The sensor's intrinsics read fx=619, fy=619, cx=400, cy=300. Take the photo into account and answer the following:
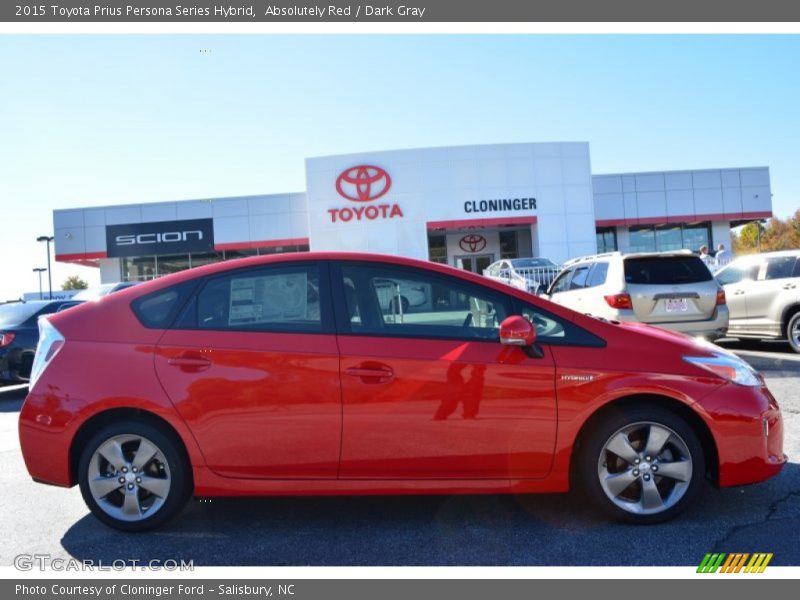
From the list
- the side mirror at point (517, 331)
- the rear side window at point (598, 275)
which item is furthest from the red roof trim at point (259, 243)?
the side mirror at point (517, 331)

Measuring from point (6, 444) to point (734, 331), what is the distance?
10337 mm

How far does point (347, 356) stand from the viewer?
3457mm

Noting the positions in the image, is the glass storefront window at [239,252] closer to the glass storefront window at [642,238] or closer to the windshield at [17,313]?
the glass storefront window at [642,238]

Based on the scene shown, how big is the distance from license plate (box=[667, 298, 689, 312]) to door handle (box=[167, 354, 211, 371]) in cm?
656

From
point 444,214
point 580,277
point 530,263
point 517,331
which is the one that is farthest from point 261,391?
point 444,214

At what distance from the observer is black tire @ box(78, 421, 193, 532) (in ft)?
11.6

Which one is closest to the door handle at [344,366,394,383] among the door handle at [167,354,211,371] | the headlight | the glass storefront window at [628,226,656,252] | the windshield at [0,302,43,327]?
the door handle at [167,354,211,371]

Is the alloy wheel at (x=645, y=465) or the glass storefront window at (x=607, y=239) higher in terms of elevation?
the glass storefront window at (x=607, y=239)

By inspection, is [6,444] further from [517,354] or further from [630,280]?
[630,280]

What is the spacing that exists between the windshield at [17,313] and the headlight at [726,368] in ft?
30.2

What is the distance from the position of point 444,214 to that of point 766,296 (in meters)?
21.3

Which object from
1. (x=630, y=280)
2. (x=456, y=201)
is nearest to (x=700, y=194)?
(x=456, y=201)

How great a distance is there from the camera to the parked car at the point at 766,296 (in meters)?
9.55

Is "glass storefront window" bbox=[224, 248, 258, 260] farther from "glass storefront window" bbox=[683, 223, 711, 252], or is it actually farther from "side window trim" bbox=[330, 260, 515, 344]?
"side window trim" bbox=[330, 260, 515, 344]
